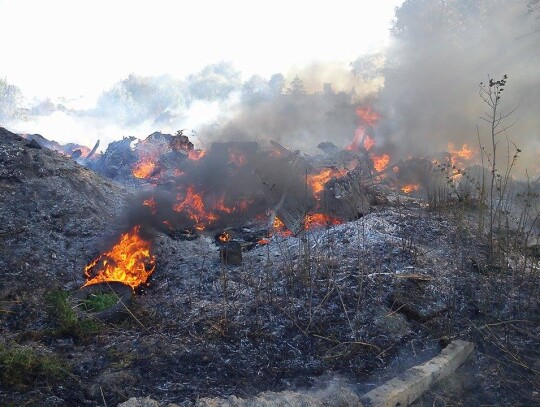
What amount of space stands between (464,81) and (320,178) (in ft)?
44.4

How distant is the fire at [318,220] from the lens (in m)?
9.11

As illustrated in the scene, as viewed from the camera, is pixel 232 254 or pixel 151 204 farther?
pixel 151 204

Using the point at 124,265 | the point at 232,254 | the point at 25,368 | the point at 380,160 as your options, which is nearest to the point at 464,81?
the point at 380,160

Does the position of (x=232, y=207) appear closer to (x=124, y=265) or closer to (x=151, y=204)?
(x=151, y=204)

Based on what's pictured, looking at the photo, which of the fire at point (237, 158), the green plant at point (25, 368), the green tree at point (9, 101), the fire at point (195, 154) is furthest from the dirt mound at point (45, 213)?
the green tree at point (9, 101)

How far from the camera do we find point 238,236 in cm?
909

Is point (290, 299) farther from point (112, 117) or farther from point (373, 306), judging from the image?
point (112, 117)

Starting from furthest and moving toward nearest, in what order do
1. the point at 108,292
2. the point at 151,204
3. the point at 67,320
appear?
the point at 151,204 → the point at 108,292 → the point at 67,320

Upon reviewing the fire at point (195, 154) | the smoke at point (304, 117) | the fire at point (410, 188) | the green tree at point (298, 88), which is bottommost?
the fire at point (410, 188)

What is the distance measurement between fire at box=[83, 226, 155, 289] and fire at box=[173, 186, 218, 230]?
2.04 metres

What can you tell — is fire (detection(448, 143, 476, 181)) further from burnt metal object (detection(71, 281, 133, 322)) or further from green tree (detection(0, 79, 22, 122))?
green tree (detection(0, 79, 22, 122))

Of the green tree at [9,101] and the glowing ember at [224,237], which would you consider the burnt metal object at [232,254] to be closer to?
the glowing ember at [224,237]

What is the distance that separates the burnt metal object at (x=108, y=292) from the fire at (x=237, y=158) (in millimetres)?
5970

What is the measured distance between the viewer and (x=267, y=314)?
18.5 feet
